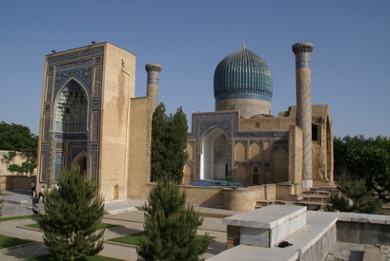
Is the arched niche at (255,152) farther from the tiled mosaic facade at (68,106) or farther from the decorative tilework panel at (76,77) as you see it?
the decorative tilework panel at (76,77)

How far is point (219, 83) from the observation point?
92.3 ft

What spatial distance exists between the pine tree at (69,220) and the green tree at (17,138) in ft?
71.9

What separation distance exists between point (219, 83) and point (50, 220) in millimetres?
23498

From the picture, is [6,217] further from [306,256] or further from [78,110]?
[306,256]

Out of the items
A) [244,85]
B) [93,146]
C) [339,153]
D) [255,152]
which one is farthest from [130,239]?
[339,153]

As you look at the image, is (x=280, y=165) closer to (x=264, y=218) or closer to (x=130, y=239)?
(x=130, y=239)

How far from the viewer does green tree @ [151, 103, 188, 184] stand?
15234 mm

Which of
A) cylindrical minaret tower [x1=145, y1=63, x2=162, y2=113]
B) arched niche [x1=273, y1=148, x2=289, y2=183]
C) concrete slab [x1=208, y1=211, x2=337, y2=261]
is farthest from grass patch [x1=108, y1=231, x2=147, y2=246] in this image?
cylindrical minaret tower [x1=145, y1=63, x2=162, y2=113]

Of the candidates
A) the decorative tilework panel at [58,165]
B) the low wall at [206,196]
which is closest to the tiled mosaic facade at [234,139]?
the low wall at [206,196]

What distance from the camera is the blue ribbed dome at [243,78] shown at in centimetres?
2692

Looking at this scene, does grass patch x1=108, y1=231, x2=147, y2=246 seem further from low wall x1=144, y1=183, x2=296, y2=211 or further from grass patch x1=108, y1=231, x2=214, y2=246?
low wall x1=144, y1=183, x2=296, y2=211

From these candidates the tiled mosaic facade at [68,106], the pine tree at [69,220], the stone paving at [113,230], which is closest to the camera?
the pine tree at [69,220]

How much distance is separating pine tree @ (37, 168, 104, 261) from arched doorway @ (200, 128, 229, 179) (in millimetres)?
17462

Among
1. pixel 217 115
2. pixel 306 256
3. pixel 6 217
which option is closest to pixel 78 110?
pixel 6 217
